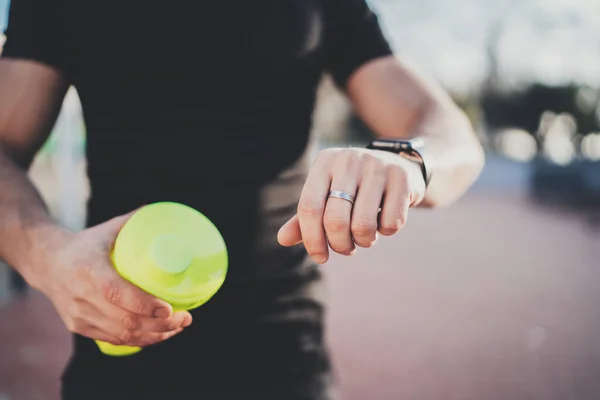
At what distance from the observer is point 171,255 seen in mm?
900

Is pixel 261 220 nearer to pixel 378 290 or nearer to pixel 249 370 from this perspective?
pixel 249 370

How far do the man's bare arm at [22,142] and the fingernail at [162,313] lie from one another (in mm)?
267

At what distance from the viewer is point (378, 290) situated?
627 centimetres

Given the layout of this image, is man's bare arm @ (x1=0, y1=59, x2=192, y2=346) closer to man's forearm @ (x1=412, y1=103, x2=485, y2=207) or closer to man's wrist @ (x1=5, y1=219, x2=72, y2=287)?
man's wrist @ (x1=5, y1=219, x2=72, y2=287)

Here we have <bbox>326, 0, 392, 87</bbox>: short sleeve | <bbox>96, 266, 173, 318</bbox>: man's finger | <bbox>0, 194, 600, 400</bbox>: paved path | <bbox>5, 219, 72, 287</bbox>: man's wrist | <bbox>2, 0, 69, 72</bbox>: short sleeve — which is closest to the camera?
<bbox>96, 266, 173, 318</bbox>: man's finger

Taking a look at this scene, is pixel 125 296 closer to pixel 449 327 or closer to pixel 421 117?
pixel 421 117

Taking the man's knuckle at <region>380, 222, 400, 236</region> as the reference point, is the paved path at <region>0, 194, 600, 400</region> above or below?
below

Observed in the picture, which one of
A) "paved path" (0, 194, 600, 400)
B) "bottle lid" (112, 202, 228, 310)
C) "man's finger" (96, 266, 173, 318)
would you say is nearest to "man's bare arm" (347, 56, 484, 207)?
"bottle lid" (112, 202, 228, 310)

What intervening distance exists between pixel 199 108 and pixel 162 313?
19.7 inches

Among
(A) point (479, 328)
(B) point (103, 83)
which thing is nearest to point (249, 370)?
(B) point (103, 83)

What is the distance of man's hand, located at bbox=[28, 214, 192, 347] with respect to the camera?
33.9 inches

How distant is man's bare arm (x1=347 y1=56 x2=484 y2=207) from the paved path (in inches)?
119

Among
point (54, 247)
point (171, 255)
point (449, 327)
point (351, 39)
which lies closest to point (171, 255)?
point (171, 255)

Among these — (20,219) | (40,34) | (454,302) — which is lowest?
(454,302)
